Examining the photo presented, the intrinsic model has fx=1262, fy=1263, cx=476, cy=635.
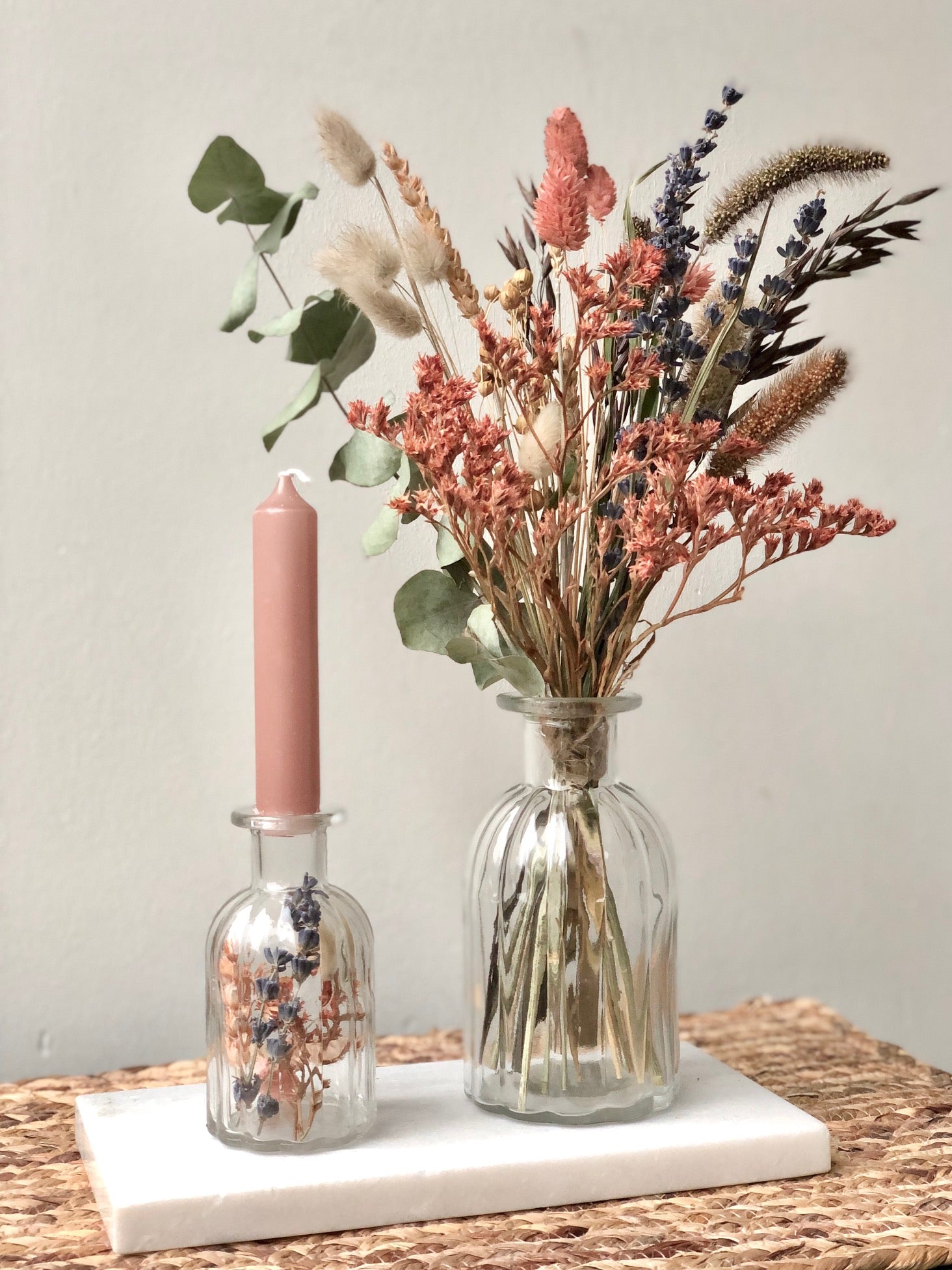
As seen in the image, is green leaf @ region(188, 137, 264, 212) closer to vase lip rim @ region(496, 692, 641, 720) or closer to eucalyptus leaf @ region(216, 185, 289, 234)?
eucalyptus leaf @ region(216, 185, 289, 234)

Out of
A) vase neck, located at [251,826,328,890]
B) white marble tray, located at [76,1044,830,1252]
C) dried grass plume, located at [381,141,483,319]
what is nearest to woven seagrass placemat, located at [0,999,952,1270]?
white marble tray, located at [76,1044,830,1252]

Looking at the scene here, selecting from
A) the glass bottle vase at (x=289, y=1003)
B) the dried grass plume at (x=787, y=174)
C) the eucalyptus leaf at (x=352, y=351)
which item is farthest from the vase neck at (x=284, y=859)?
the dried grass plume at (x=787, y=174)

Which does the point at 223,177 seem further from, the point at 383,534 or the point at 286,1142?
the point at 286,1142

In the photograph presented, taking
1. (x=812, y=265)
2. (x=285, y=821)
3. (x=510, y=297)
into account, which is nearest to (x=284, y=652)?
(x=285, y=821)

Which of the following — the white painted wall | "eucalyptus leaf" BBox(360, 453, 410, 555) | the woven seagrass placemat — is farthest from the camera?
the white painted wall

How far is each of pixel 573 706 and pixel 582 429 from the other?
0.39 ft

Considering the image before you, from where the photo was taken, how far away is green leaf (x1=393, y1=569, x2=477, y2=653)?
57cm

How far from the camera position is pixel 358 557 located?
781 mm

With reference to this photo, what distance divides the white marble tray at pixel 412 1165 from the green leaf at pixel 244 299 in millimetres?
370

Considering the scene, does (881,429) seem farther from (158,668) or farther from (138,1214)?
(138,1214)

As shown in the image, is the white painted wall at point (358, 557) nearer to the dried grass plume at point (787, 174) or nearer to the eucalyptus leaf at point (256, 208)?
the eucalyptus leaf at point (256, 208)

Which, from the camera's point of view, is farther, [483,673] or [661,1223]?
[483,673]

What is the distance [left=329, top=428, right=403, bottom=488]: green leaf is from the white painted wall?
45 mm

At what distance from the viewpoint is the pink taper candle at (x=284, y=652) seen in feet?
1.72
